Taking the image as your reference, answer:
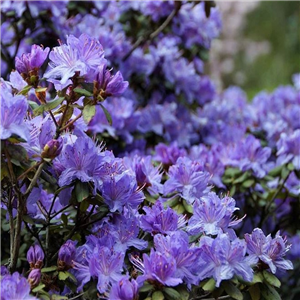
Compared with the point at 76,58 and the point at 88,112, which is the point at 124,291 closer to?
the point at 88,112

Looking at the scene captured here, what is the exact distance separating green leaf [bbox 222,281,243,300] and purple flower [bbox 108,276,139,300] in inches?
7.6

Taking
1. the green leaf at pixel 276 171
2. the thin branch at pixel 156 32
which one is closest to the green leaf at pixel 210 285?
the green leaf at pixel 276 171

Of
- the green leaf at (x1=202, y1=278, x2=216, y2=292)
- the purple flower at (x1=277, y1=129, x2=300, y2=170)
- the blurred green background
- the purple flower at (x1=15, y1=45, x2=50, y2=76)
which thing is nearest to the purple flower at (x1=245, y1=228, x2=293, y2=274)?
the green leaf at (x1=202, y1=278, x2=216, y2=292)

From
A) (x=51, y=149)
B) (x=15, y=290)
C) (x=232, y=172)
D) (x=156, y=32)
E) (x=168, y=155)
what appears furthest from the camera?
(x=156, y=32)

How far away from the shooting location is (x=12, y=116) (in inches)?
45.8

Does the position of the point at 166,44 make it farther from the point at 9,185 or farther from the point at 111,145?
the point at 9,185

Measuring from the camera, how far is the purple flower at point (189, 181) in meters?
1.60

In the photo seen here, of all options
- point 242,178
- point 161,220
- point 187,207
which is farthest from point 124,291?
point 242,178

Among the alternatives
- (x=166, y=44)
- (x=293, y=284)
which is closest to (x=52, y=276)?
(x=293, y=284)

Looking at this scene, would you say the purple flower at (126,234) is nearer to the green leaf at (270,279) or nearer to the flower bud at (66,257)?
the flower bud at (66,257)

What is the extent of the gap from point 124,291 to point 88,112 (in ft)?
1.27

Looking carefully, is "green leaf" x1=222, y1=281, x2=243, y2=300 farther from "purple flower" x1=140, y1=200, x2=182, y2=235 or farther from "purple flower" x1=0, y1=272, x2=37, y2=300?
"purple flower" x1=0, y1=272, x2=37, y2=300

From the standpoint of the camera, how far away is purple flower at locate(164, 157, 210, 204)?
5.24ft

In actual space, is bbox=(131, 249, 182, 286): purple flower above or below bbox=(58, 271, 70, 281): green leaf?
above
